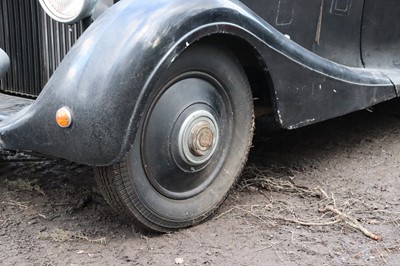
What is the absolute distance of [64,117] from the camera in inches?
84.6

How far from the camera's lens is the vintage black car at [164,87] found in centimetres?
215

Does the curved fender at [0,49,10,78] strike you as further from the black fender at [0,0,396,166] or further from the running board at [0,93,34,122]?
the black fender at [0,0,396,166]

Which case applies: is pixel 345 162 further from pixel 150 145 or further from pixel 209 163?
pixel 150 145

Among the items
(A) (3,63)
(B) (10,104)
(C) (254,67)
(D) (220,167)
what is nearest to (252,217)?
(D) (220,167)

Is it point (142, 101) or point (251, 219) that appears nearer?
point (142, 101)

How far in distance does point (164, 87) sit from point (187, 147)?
0.86ft

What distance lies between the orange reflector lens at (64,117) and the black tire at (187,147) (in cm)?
24

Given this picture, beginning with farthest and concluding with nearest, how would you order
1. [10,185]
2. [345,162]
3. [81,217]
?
[345,162] → [10,185] → [81,217]

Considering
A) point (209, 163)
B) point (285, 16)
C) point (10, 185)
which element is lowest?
point (10, 185)

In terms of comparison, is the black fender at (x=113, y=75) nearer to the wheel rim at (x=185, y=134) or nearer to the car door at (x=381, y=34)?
the wheel rim at (x=185, y=134)

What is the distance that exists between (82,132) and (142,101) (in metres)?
0.23

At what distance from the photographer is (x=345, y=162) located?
3387 millimetres

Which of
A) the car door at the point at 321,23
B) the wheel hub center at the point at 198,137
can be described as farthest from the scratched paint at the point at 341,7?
the wheel hub center at the point at 198,137

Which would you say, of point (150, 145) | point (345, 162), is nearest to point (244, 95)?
point (150, 145)
